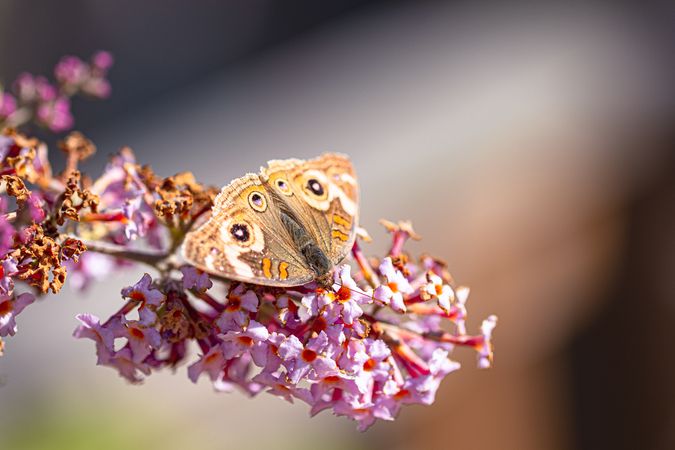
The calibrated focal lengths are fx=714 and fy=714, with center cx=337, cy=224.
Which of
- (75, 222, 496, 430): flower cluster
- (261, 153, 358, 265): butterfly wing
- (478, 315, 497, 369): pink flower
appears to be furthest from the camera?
(478, 315, 497, 369): pink flower

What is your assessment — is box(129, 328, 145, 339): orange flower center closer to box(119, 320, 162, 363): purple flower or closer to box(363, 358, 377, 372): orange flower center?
box(119, 320, 162, 363): purple flower

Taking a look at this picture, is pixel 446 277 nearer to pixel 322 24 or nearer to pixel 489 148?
pixel 489 148

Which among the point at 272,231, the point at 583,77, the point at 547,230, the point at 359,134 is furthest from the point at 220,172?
the point at 272,231

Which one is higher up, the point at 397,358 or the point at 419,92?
the point at 419,92

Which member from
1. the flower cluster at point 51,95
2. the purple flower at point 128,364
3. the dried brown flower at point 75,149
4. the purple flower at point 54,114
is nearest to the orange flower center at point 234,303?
the purple flower at point 128,364

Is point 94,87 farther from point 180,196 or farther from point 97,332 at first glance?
Answer: point 97,332

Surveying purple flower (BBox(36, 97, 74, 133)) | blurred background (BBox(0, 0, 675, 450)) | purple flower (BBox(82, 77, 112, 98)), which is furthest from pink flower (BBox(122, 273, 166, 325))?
blurred background (BBox(0, 0, 675, 450))

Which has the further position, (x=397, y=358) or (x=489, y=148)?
(x=489, y=148)
